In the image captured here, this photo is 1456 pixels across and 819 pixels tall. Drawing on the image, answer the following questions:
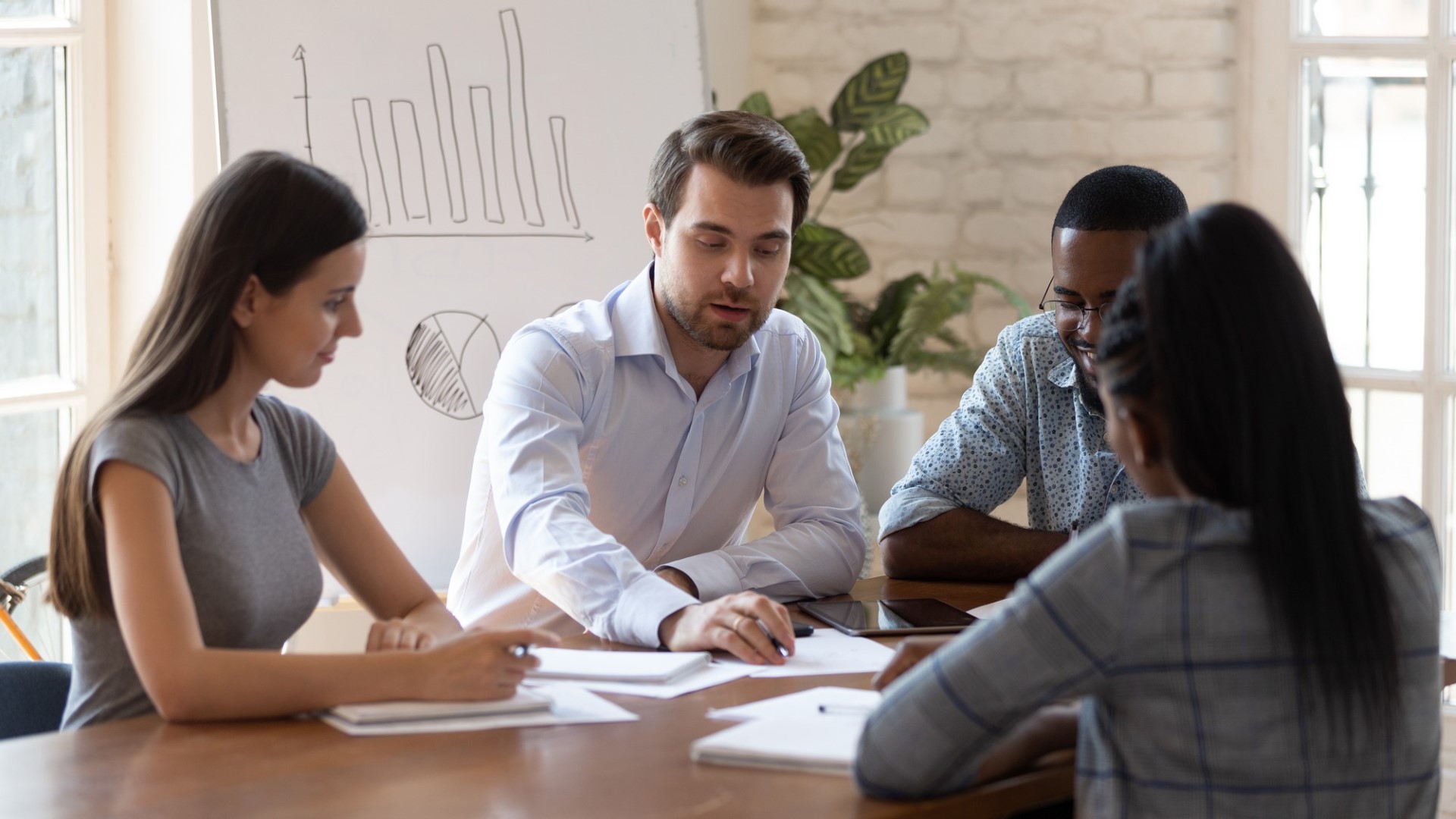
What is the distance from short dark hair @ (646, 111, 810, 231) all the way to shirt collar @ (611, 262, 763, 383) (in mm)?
119

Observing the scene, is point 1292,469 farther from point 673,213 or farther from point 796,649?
point 673,213

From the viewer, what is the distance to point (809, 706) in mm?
1349

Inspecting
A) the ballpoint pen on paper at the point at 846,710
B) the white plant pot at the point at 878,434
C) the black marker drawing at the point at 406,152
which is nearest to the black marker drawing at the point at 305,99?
the black marker drawing at the point at 406,152

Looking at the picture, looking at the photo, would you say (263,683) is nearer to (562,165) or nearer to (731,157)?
(731,157)

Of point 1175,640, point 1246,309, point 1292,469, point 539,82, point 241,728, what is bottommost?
point 241,728

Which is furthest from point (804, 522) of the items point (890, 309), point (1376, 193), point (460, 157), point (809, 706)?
point (1376, 193)

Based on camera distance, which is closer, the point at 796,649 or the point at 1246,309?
the point at 1246,309

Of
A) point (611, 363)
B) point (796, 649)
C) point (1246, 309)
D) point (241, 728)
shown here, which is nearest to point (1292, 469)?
point (1246, 309)

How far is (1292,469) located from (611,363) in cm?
A: 120

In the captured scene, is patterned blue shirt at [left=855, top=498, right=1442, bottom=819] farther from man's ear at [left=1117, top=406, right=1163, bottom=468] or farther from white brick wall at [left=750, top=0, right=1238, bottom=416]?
white brick wall at [left=750, top=0, right=1238, bottom=416]

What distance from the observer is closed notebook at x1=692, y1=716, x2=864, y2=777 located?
1168mm

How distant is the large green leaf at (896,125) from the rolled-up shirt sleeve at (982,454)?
1.13m

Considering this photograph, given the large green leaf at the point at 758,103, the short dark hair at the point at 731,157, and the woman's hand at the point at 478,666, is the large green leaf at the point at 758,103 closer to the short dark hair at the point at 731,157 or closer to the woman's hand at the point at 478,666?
the short dark hair at the point at 731,157

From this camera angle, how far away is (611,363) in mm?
2039
